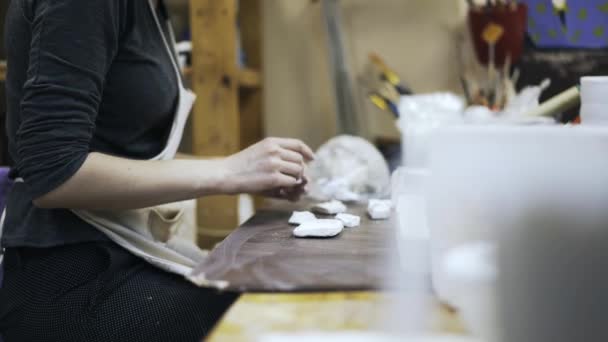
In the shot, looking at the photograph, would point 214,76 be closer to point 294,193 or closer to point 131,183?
point 294,193

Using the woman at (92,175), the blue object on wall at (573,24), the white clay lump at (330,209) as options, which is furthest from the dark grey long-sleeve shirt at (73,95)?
the blue object on wall at (573,24)

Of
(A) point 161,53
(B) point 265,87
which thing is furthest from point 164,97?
(B) point 265,87

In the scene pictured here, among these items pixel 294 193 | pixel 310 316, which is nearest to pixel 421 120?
pixel 294 193

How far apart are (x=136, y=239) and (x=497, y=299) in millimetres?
632

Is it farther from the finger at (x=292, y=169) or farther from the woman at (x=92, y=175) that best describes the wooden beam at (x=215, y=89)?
the finger at (x=292, y=169)

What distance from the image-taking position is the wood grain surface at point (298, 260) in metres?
0.54

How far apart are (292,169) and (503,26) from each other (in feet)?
3.97

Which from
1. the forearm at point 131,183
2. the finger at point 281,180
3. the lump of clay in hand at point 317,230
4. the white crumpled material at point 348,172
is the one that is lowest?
the white crumpled material at point 348,172

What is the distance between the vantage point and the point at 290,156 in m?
0.85

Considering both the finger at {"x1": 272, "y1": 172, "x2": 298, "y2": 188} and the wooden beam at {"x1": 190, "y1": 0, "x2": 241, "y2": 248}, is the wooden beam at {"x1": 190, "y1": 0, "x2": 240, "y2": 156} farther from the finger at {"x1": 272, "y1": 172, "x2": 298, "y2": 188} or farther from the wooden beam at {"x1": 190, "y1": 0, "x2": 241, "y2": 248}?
the finger at {"x1": 272, "y1": 172, "x2": 298, "y2": 188}

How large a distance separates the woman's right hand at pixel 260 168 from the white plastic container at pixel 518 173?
0.40 metres

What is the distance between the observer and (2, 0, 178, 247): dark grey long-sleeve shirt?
76cm

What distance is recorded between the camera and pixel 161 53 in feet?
3.25

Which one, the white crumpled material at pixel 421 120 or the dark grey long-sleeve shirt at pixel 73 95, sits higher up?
the dark grey long-sleeve shirt at pixel 73 95
